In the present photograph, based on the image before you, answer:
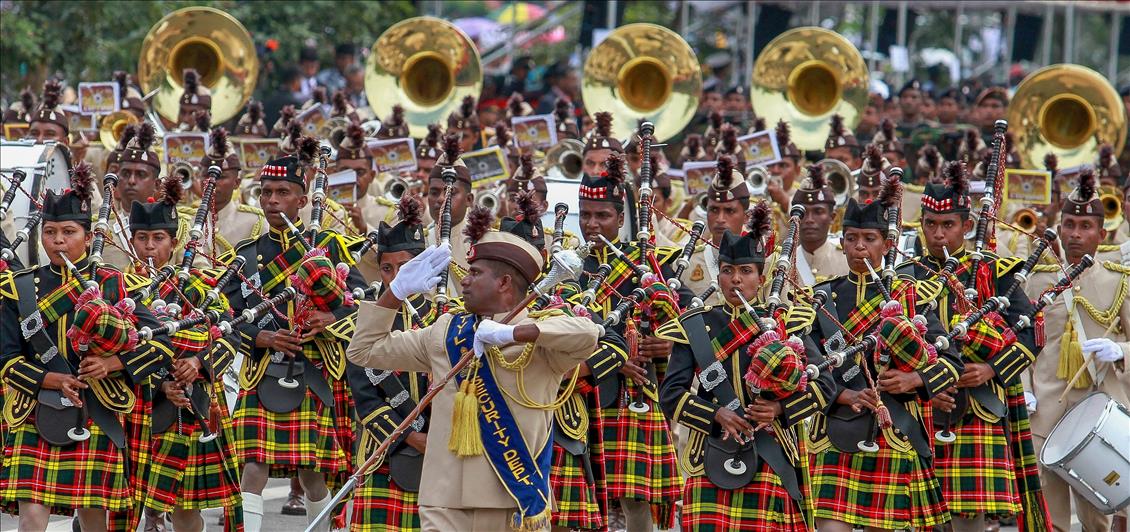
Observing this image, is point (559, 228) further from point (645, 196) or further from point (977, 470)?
point (977, 470)

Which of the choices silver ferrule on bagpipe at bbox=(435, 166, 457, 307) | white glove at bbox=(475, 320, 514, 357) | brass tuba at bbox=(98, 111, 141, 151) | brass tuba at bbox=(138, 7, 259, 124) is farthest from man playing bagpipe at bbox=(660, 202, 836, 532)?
brass tuba at bbox=(138, 7, 259, 124)

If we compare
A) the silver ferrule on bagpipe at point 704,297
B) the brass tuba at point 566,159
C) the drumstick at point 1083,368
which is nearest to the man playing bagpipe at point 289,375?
the silver ferrule on bagpipe at point 704,297

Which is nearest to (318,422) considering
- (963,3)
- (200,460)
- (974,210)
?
(200,460)

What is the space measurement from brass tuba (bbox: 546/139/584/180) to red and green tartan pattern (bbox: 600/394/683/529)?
392 cm

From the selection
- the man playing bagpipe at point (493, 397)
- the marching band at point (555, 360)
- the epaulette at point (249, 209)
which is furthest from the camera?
the epaulette at point (249, 209)

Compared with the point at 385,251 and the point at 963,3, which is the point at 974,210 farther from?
the point at 963,3

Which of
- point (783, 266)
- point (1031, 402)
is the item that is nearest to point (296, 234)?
point (783, 266)

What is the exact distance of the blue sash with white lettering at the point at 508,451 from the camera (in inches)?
265

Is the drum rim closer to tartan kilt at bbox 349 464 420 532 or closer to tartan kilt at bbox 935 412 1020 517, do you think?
tartan kilt at bbox 935 412 1020 517

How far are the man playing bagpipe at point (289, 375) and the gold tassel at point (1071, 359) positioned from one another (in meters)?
3.41

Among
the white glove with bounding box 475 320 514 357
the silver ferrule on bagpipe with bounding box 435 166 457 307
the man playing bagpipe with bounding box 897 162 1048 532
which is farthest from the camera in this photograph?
the man playing bagpipe with bounding box 897 162 1048 532

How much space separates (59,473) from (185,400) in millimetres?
742

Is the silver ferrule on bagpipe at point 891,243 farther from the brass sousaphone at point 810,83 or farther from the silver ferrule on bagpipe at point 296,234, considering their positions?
the brass sousaphone at point 810,83

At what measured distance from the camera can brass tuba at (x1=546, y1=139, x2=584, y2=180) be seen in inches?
509
